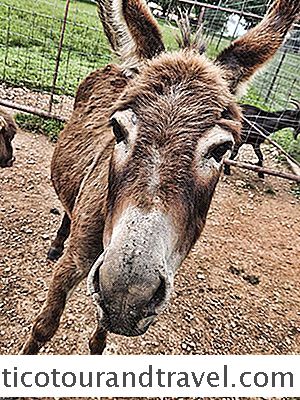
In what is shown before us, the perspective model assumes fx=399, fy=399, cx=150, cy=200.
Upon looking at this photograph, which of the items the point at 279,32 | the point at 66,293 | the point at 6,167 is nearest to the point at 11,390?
the point at 66,293

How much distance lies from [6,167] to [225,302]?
323cm

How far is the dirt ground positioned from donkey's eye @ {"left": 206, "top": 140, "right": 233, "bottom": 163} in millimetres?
2108

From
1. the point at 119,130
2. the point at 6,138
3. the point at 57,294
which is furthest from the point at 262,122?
the point at 119,130

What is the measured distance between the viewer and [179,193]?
1791mm

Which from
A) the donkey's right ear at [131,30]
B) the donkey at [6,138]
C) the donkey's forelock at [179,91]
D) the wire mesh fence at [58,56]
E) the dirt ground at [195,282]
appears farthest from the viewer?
the wire mesh fence at [58,56]

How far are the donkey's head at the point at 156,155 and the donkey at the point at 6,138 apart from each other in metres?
2.76

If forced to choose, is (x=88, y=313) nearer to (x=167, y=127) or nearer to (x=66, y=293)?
(x=66, y=293)

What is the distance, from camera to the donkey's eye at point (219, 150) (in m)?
1.93

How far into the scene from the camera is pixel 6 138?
4.86 meters

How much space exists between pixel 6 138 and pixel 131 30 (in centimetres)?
311

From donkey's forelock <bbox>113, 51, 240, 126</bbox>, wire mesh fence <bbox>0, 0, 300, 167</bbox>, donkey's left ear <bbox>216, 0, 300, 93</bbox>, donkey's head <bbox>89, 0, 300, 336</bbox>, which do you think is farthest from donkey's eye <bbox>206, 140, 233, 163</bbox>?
wire mesh fence <bbox>0, 0, 300, 167</bbox>

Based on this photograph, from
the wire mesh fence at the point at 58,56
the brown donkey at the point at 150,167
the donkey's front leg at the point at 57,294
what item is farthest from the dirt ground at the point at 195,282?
the wire mesh fence at the point at 58,56

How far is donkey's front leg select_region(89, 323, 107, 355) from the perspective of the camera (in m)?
3.04

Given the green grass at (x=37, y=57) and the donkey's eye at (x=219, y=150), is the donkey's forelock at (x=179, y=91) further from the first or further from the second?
the green grass at (x=37, y=57)
